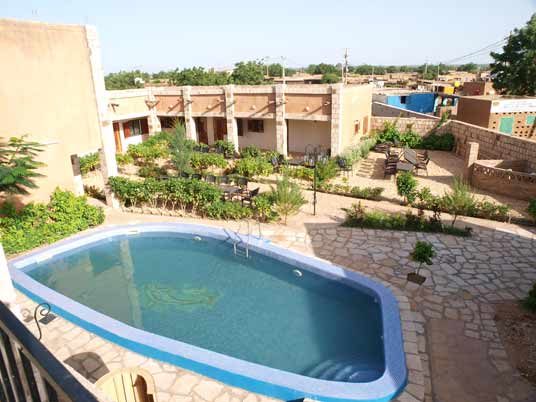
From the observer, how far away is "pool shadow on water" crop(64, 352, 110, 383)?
638 centimetres

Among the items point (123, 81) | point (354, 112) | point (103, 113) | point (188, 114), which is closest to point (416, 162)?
point (354, 112)

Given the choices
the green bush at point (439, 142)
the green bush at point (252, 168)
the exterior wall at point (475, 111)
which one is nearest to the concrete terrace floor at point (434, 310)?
the green bush at point (252, 168)

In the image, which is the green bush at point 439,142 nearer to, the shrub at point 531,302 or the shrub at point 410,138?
the shrub at point 410,138

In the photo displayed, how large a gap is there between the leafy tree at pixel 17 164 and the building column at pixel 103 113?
107 inches

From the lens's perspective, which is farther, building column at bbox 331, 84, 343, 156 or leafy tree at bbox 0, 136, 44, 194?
building column at bbox 331, 84, 343, 156

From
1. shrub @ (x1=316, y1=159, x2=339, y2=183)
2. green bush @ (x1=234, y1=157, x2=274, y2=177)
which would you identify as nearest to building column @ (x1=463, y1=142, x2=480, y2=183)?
shrub @ (x1=316, y1=159, x2=339, y2=183)

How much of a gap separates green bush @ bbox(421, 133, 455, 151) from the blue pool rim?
15.5 meters

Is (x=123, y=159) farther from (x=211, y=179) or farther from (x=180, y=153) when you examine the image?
(x=211, y=179)

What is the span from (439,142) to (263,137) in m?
10.5

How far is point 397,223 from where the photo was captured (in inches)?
460

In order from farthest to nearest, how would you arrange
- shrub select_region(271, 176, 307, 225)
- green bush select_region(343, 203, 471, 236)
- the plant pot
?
1. shrub select_region(271, 176, 307, 225)
2. green bush select_region(343, 203, 471, 236)
3. the plant pot

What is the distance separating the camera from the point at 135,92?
2409 centimetres

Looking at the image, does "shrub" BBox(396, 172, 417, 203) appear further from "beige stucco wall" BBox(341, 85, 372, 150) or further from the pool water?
"beige stucco wall" BBox(341, 85, 372, 150)

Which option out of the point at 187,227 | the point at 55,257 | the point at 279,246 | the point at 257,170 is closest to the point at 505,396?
the point at 279,246
